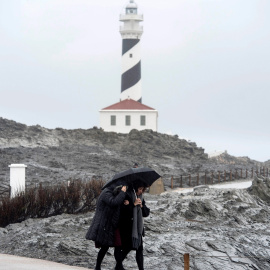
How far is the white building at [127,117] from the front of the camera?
59875mm

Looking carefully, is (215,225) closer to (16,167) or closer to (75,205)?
(75,205)

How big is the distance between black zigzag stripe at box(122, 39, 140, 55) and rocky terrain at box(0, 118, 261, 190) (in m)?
6.77

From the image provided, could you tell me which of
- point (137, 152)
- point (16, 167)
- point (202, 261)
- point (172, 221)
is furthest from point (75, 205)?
point (137, 152)

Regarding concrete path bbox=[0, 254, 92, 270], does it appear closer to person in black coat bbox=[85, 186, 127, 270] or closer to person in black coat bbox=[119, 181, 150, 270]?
person in black coat bbox=[85, 186, 127, 270]

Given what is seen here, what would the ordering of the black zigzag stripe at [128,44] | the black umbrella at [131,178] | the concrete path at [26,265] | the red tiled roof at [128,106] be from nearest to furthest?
the black umbrella at [131,178]
the concrete path at [26,265]
the red tiled roof at [128,106]
the black zigzag stripe at [128,44]

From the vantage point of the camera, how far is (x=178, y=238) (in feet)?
56.0

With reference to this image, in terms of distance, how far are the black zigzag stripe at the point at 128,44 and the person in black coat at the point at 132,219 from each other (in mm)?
52402

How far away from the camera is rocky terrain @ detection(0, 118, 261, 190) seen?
45.0 m

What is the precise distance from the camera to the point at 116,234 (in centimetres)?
1146

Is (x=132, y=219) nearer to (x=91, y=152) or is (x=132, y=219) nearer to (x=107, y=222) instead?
(x=107, y=222)

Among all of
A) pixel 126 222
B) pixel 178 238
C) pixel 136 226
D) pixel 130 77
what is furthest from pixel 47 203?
pixel 130 77

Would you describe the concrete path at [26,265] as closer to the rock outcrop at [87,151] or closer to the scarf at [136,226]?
the scarf at [136,226]

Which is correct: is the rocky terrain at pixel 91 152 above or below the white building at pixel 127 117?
below

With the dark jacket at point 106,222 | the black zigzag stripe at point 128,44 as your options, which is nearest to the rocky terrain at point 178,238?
the dark jacket at point 106,222
